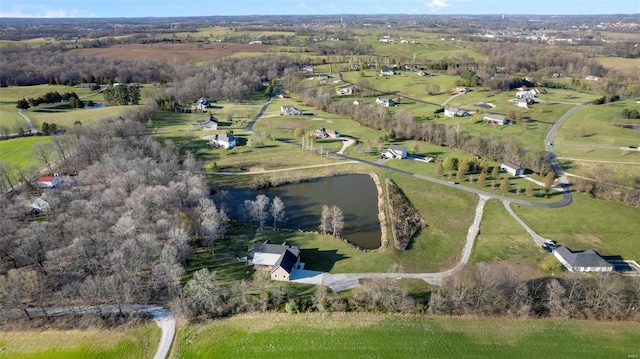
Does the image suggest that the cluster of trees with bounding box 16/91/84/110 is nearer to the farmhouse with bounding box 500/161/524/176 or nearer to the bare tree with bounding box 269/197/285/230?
the bare tree with bounding box 269/197/285/230

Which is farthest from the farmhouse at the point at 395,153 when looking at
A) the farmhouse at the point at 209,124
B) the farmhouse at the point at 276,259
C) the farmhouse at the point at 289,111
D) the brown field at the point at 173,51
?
the brown field at the point at 173,51

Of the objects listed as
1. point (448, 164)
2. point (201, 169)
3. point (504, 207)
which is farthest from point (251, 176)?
point (504, 207)

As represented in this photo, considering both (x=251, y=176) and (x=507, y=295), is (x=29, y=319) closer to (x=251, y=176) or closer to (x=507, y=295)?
(x=251, y=176)

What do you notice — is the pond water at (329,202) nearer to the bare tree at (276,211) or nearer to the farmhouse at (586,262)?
the bare tree at (276,211)

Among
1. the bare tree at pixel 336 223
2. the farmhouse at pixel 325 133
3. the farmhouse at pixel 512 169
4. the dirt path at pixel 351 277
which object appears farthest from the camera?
the farmhouse at pixel 325 133

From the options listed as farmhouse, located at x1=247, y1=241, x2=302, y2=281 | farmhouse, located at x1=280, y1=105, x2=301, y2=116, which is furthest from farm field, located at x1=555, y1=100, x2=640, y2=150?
farmhouse, located at x1=280, y1=105, x2=301, y2=116

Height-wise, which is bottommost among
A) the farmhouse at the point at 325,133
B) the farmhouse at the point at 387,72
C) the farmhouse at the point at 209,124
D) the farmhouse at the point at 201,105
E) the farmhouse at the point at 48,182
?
the farmhouse at the point at 48,182
